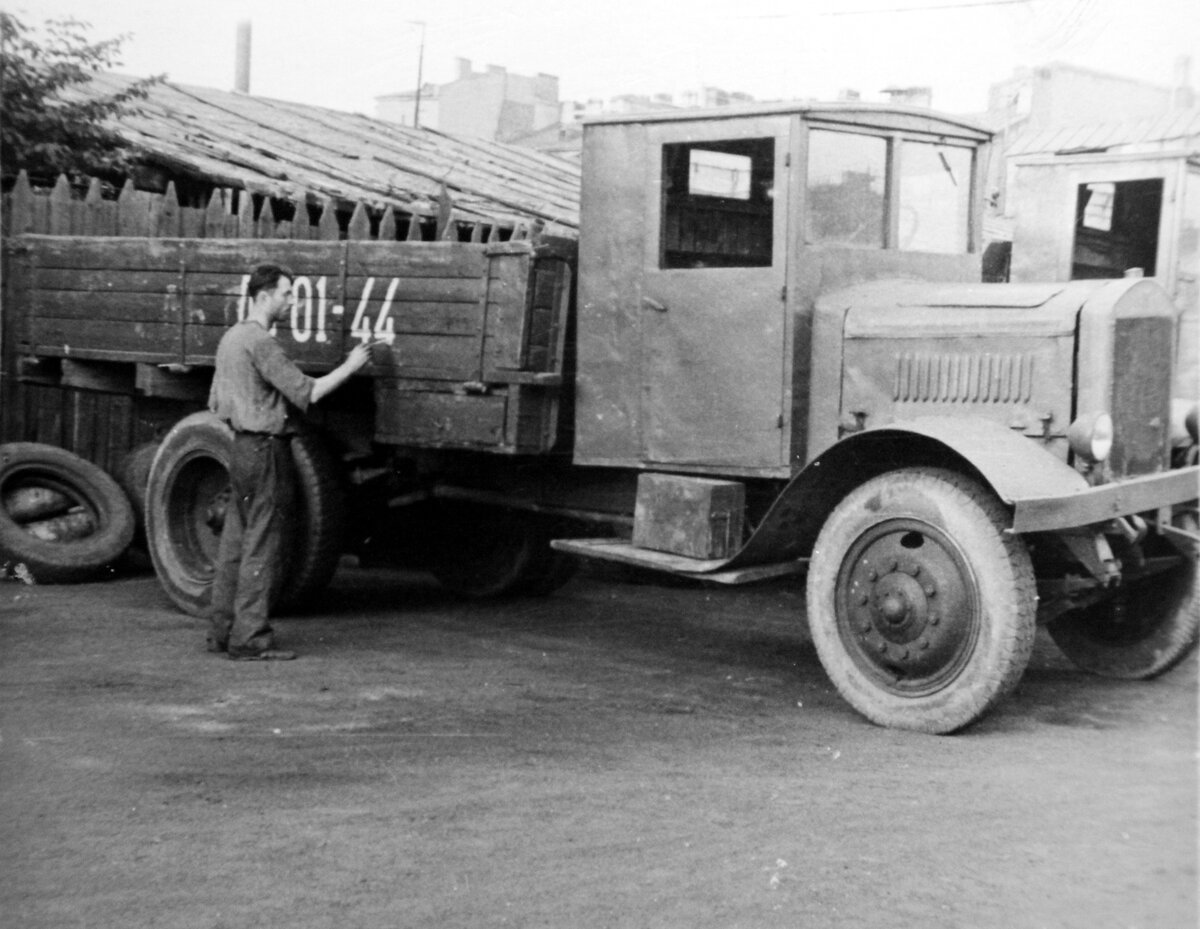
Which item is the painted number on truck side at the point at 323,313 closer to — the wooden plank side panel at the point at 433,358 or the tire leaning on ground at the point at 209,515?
the wooden plank side panel at the point at 433,358

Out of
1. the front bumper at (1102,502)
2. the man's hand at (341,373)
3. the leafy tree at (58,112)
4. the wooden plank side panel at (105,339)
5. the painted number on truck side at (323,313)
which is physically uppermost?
the leafy tree at (58,112)

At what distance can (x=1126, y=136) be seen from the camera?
9.84 meters

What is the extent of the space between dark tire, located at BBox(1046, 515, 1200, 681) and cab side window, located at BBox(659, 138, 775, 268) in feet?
6.21

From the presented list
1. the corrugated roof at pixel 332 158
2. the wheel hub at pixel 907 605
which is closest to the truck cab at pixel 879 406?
the wheel hub at pixel 907 605

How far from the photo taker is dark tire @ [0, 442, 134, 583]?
728 centimetres

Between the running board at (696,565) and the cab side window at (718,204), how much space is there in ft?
3.80

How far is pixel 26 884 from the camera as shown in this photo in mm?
3268

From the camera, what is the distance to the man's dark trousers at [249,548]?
5.81 meters

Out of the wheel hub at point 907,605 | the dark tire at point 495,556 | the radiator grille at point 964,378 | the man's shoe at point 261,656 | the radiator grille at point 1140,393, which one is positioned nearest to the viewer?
the wheel hub at point 907,605

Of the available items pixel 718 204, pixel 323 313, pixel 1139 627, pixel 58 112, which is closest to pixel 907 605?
pixel 1139 627

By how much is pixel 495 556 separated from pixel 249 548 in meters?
1.80

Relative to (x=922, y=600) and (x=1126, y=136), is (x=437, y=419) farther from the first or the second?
(x=1126, y=136)

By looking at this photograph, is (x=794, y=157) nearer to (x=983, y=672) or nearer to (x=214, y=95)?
(x=983, y=672)

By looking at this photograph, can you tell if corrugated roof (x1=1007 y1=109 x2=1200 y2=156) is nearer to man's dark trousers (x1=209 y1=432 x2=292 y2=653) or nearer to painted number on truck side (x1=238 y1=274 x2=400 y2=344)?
painted number on truck side (x1=238 y1=274 x2=400 y2=344)
